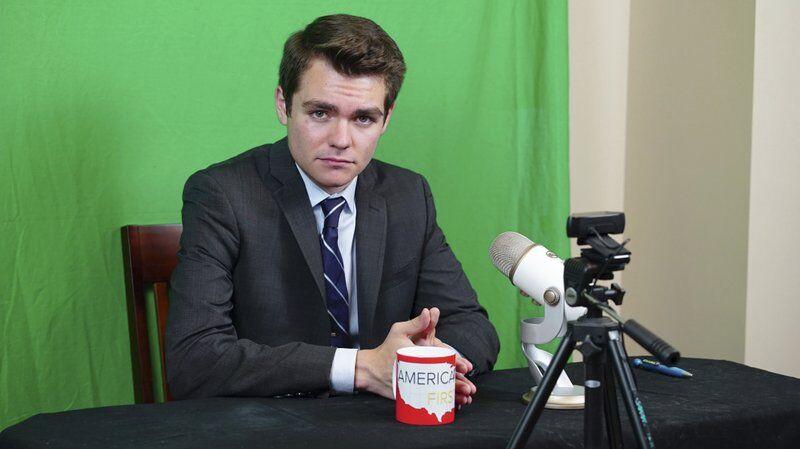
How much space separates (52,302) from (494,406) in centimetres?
124

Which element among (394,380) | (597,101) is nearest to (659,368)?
(394,380)

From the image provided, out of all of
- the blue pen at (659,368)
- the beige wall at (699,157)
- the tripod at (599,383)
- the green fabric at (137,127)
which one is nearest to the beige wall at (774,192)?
the beige wall at (699,157)

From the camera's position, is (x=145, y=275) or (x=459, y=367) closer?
(x=459, y=367)

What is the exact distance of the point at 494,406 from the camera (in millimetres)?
1447

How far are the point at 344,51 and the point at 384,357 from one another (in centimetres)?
68

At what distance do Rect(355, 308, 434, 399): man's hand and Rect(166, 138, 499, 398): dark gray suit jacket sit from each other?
60 mm

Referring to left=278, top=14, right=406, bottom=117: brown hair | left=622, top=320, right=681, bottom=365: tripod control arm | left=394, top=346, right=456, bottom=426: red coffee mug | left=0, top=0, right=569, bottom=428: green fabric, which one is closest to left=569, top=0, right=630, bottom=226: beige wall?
left=0, top=0, right=569, bottom=428: green fabric

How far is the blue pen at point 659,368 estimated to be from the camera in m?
1.65

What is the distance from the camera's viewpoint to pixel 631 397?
3.38 feet

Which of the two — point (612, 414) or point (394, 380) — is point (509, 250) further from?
point (612, 414)

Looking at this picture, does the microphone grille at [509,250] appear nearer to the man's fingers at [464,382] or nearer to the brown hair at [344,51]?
the man's fingers at [464,382]

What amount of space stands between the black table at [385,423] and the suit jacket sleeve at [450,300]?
0.26m

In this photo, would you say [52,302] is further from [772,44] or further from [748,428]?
[772,44]

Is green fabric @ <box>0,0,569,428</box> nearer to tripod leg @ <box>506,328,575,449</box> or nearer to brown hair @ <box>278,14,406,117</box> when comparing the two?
brown hair @ <box>278,14,406,117</box>
